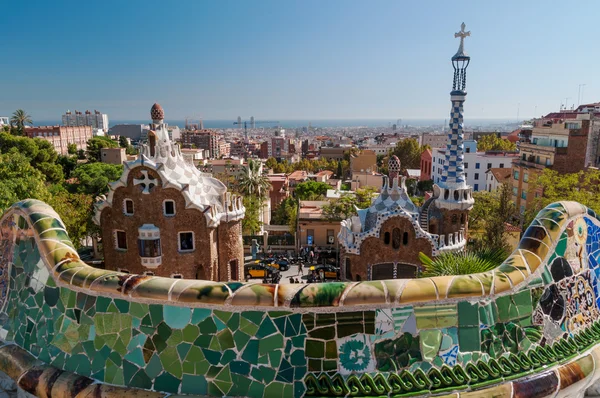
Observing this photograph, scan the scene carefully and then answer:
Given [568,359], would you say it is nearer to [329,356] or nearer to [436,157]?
[329,356]

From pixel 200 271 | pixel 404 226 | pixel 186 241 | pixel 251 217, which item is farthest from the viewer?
pixel 251 217

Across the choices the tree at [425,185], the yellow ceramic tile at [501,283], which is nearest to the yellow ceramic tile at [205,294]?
the yellow ceramic tile at [501,283]

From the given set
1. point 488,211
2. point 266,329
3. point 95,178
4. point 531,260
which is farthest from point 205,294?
point 95,178

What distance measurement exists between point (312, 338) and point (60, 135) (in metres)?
107

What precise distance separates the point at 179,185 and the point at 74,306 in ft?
42.4

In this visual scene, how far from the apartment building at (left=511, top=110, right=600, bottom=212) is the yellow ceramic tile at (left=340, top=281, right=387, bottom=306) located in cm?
3665

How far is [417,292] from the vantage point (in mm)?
4539

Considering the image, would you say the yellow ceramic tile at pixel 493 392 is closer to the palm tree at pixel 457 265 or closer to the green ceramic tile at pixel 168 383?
the green ceramic tile at pixel 168 383

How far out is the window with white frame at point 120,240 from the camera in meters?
18.3

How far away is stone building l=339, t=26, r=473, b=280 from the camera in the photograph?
1947 cm

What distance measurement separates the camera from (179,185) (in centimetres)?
1769

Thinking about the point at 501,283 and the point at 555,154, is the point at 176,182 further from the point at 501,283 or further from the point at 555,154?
the point at 555,154

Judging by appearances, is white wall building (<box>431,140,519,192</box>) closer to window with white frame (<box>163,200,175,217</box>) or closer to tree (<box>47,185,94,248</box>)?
tree (<box>47,185,94,248</box>)

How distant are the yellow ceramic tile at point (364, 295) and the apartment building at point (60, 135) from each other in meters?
95.3
